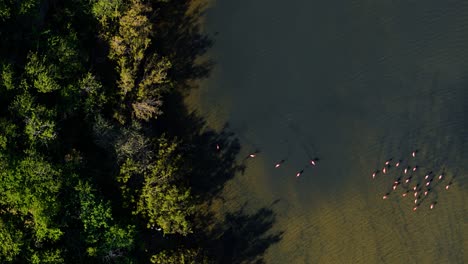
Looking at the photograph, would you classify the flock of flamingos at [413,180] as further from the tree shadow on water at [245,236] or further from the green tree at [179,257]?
the green tree at [179,257]

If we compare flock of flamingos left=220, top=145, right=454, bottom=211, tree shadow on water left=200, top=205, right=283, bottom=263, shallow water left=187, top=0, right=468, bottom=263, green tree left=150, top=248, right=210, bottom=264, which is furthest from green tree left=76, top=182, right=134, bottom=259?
flock of flamingos left=220, top=145, right=454, bottom=211

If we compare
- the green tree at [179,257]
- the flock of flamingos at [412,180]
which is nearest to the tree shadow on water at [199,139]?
the green tree at [179,257]

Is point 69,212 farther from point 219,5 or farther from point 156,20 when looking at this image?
point 219,5

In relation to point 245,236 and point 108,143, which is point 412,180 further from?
point 108,143

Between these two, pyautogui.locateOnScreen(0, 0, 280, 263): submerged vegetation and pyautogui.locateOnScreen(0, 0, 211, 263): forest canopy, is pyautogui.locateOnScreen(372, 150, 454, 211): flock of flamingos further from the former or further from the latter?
pyautogui.locateOnScreen(0, 0, 211, 263): forest canopy

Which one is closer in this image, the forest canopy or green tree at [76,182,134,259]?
the forest canopy
